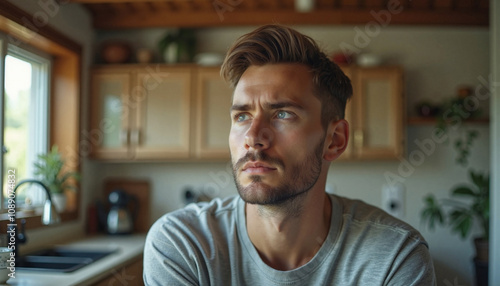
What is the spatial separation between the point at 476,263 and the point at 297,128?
258cm

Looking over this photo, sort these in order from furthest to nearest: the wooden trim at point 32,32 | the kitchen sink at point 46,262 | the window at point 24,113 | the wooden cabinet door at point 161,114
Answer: the wooden cabinet door at point 161,114
the window at point 24,113
the kitchen sink at point 46,262
the wooden trim at point 32,32

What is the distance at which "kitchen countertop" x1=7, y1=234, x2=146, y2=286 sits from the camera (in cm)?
220

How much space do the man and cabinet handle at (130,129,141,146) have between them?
2.27 meters

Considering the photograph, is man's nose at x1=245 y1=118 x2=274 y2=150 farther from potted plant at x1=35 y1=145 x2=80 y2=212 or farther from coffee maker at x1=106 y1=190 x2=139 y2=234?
coffee maker at x1=106 y1=190 x2=139 y2=234

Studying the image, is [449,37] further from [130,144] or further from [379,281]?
[379,281]

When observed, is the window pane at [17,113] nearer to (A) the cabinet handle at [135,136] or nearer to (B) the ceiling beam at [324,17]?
(A) the cabinet handle at [135,136]

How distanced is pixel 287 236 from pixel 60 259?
1766 millimetres

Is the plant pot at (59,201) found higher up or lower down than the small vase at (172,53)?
lower down

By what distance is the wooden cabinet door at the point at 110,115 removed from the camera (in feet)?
12.3

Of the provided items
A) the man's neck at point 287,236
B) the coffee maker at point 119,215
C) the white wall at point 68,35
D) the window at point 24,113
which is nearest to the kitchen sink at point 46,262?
the white wall at point 68,35

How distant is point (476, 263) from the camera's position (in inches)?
133

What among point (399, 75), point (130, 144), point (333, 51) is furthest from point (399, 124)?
point (130, 144)

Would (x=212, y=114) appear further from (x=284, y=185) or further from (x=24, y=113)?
(x=284, y=185)

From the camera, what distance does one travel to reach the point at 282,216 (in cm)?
147
